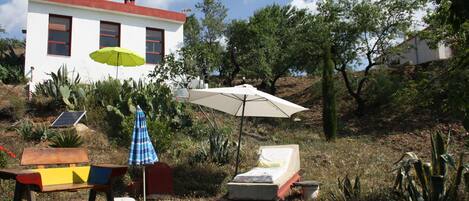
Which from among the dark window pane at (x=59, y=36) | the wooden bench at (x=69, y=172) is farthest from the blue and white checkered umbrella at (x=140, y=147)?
the dark window pane at (x=59, y=36)

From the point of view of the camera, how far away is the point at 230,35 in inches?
1144

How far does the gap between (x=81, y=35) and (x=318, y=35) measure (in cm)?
1091

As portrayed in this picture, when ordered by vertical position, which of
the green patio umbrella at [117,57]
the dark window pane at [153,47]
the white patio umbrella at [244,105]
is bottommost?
the white patio umbrella at [244,105]

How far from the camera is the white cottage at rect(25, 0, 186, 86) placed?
1905 centimetres

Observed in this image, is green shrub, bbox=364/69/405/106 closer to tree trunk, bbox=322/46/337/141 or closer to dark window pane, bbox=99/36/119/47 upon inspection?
tree trunk, bbox=322/46/337/141

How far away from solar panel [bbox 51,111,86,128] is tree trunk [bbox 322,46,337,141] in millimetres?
8793

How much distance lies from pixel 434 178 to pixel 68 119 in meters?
10.7

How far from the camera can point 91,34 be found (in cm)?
2039

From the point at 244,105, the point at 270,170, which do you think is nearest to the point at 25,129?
the point at 244,105

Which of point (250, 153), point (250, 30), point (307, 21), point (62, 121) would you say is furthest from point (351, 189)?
point (250, 30)

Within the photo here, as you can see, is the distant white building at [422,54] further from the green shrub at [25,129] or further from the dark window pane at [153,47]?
the green shrub at [25,129]

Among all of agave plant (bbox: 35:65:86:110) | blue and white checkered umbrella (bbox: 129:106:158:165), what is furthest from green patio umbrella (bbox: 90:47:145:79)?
blue and white checkered umbrella (bbox: 129:106:158:165)

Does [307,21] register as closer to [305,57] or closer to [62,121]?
[305,57]

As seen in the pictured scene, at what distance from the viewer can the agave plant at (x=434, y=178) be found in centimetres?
713
